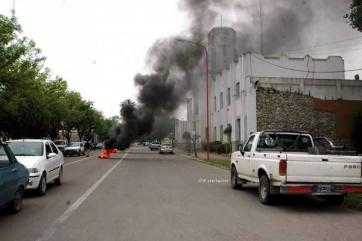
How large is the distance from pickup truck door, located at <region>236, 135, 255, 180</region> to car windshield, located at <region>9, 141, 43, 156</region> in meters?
5.72

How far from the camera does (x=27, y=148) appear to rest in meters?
11.5

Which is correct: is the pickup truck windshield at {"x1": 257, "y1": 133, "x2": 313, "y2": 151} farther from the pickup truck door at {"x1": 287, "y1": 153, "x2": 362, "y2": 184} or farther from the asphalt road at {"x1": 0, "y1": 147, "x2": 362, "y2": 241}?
the pickup truck door at {"x1": 287, "y1": 153, "x2": 362, "y2": 184}

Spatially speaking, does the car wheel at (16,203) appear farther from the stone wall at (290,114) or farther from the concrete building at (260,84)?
the stone wall at (290,114)

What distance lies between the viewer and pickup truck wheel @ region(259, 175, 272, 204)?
9367 millimetres

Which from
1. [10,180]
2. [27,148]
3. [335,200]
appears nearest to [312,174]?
[335,200]

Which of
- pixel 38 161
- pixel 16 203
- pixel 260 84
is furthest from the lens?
pixel 260 84

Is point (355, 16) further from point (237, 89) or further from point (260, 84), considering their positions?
point (237, 89)

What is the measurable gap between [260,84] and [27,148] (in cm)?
2251

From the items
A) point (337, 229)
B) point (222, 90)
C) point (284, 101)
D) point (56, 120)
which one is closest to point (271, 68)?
point (284, 101)

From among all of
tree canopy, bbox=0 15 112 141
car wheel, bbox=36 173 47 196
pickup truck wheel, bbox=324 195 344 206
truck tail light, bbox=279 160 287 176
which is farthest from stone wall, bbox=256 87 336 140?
truck tail light, bbox=279 160 287 176

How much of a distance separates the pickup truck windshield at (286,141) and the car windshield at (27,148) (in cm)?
625

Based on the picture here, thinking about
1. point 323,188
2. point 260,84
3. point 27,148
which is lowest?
point 323,188

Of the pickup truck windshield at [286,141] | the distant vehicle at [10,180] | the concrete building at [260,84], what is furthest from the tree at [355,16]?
the distant vehicle at [10,180]

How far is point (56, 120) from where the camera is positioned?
149ft
